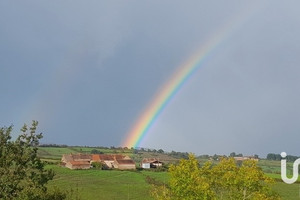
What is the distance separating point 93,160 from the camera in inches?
5148

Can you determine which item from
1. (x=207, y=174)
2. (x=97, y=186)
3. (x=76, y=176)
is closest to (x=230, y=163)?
(x=207, y=174)

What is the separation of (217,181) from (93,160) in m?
105

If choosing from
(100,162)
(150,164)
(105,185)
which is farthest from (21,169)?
(150,164)

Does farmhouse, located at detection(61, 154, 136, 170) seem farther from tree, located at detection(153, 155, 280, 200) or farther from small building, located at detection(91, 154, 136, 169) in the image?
tree, located at detection(153, 155, 280, 200)

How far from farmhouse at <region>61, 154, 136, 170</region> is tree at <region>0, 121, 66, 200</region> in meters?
94.0

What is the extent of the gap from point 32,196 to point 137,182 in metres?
69.8

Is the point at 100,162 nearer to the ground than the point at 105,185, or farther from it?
farther from it

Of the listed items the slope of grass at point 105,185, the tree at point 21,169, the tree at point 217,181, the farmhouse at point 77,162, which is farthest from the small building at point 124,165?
the tree at point 21,169

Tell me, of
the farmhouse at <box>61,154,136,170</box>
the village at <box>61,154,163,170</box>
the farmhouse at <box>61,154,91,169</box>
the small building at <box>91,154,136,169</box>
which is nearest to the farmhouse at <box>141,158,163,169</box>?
the village at <box>61,154,163,170</box>

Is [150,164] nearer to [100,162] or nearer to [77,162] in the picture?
[100,162]

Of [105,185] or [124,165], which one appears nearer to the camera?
[105,185]

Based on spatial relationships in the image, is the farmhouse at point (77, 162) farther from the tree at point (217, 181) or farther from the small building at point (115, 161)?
the tree at point (217, 181)

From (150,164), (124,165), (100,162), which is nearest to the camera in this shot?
(100,162)

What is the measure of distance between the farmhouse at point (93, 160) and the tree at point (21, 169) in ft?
308
